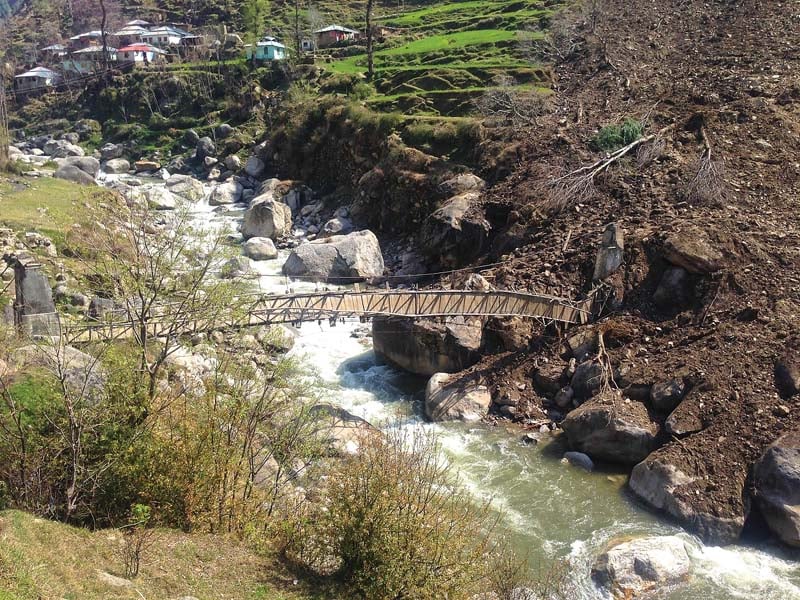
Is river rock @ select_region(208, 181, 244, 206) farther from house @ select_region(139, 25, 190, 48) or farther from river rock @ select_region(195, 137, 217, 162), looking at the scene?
house @ select_region(139, 25, 190, 48)

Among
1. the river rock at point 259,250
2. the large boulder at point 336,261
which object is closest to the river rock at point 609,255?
the large boulder at point 336,261

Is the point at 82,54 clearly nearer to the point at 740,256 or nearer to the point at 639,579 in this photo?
the point at 740,256

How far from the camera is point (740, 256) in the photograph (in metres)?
23.0

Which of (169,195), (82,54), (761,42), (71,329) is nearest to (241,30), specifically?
(82,54)

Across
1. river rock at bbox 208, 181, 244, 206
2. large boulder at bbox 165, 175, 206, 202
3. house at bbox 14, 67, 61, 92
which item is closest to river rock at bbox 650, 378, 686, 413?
river rock at bbox 208, 181, 244, 206

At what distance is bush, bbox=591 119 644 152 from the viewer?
103 feet

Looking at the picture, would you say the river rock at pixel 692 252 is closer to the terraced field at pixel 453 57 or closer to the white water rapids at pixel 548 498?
the white water rapids at pixel 548 498

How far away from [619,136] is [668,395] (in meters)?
16.2

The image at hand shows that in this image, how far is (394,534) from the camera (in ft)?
35.9

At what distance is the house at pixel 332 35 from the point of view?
74562mm

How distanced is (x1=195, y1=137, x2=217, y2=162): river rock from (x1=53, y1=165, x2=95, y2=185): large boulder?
12206 mm

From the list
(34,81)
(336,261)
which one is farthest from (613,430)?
(34,81)

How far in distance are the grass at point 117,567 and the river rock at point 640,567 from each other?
682 centimetres

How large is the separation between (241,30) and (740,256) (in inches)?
3328
